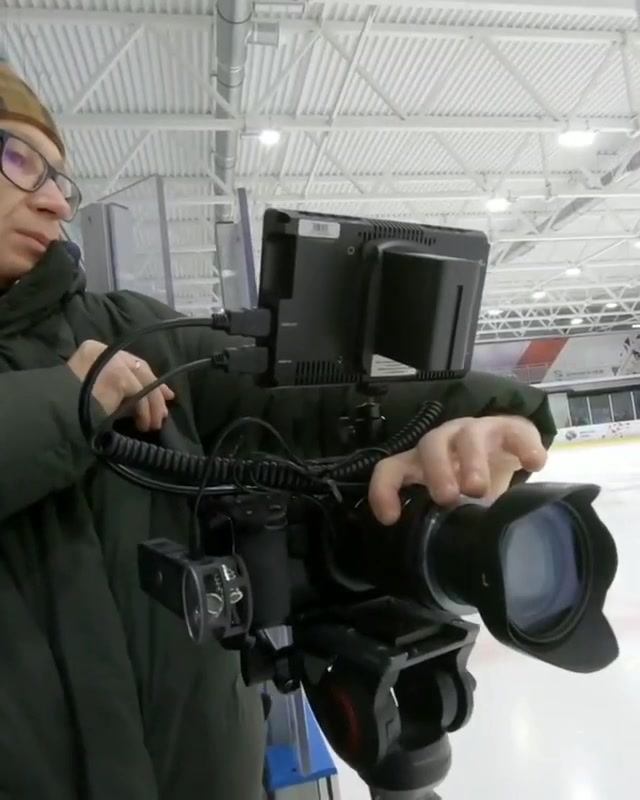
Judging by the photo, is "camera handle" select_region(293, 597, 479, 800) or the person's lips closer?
"camera handle" select_region(293, 597, 479, 800)

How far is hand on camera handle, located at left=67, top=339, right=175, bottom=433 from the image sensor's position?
1.72ft

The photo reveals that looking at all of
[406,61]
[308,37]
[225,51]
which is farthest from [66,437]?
[406,61]

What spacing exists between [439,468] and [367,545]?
0.24 feet

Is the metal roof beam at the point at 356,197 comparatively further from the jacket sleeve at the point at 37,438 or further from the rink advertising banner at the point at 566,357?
the rink advertising banner at the point at 566,357

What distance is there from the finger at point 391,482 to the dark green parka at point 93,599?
Answer: 0.13m

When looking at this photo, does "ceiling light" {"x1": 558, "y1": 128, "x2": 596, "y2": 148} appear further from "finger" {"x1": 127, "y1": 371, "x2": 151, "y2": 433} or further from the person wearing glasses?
"finger" {"x1": 127, "y1": 371, "x2": 151, "y2": 433}

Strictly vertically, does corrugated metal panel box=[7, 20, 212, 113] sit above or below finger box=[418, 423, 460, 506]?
above

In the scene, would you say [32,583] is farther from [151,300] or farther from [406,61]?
[406,61]

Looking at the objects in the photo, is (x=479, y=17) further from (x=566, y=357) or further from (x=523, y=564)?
(x=566, y=357)

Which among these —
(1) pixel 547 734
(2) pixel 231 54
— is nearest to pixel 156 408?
(1) pixel 547 734

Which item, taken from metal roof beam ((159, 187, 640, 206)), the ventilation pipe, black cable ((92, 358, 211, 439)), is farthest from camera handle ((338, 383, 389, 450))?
metal roof beam ((159, 187, 640, 206))

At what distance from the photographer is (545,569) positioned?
1.43 feet

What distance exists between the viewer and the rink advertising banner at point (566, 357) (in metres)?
12.2

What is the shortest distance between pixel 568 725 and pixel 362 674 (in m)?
1.78
